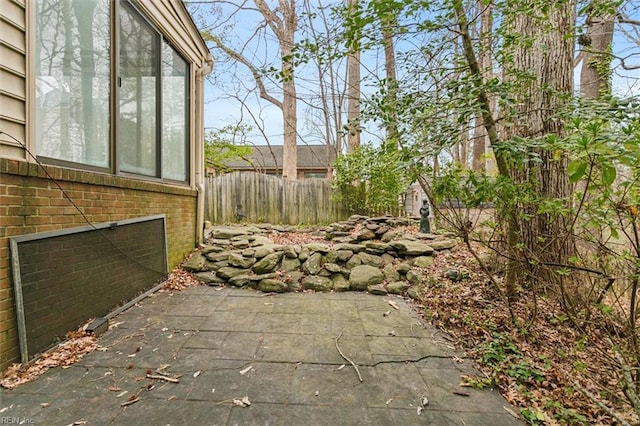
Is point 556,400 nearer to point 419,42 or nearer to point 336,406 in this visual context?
point 336,406

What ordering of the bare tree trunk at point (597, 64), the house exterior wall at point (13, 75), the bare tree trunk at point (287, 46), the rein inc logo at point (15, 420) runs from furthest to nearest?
the bare tree trunk at point (287, 46), the bare tree trunk at point (597, 64), the house exterior wall at point (13, 75), the rein inc logo at point (15, 420)

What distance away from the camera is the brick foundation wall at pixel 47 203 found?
1.84 meters

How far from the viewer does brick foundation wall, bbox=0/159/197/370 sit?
1.84 metres

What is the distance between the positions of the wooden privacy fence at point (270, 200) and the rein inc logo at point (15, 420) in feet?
21.4

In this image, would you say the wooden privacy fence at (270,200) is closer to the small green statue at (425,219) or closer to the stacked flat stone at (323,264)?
the small green statue at (425,219)

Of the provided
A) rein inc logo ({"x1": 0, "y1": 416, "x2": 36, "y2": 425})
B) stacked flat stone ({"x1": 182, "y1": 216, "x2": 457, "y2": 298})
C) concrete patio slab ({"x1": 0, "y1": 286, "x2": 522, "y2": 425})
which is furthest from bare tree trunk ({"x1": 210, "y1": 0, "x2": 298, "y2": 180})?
rein inc logo ({"x1": 0, "y1": 416, "x2": 36, "y2": 425})

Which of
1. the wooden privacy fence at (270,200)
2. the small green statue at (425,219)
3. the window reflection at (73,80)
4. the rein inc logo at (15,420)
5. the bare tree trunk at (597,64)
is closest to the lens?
the rein inc logo at (15,420)

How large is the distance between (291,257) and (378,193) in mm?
3613

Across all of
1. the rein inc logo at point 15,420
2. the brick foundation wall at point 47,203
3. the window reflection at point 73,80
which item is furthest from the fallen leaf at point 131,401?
the window reflection at point 73,80

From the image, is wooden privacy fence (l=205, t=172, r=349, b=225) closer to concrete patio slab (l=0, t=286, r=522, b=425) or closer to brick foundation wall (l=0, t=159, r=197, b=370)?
brick foundation wall (l=0, t=159, r=197, b=370)

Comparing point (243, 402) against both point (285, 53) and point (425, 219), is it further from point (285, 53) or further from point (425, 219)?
point (285, 53)

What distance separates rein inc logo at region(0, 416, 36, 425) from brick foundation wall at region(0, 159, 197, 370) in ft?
1.54

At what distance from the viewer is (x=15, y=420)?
1494 mm

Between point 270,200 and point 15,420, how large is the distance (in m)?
6.72
